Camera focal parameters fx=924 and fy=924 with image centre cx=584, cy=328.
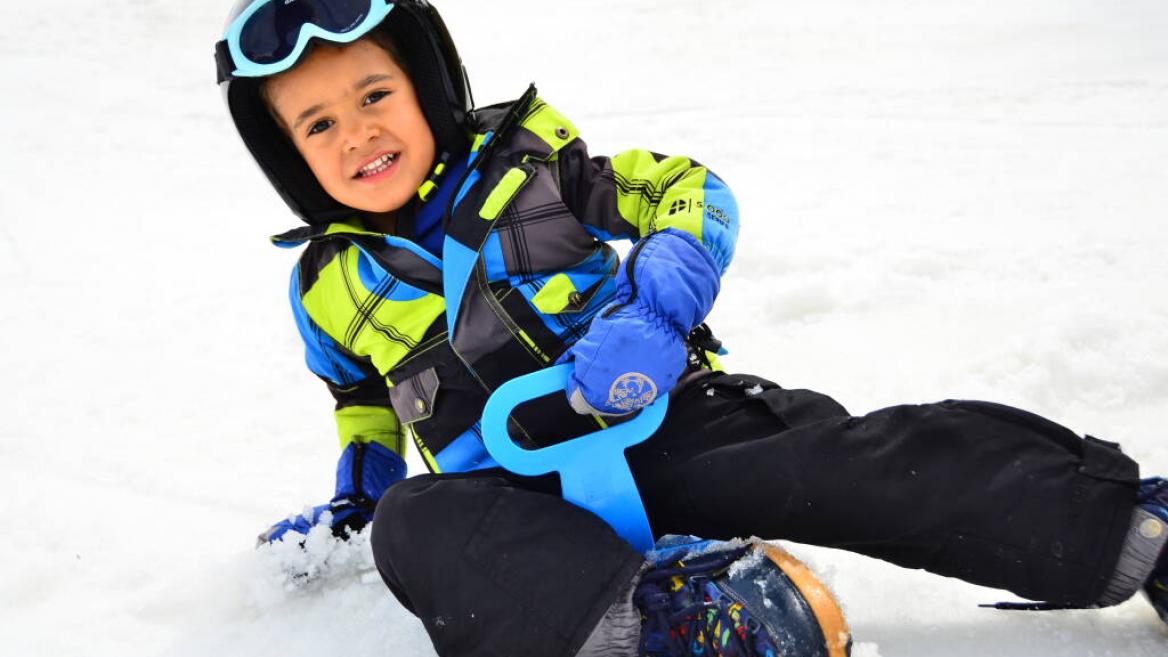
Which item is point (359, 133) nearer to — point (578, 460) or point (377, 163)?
point (377, 163)

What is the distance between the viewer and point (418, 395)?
1.40 m

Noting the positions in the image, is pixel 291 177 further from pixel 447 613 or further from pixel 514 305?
pixel 447 613

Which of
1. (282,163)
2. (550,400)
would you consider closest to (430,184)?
(282,163)

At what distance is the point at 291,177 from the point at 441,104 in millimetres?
295

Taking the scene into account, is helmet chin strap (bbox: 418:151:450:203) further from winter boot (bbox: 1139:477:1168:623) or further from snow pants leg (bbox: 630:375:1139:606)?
winter boot (bbox: 1139:477:1168:623)

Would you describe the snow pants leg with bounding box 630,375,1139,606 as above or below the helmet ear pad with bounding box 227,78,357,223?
below

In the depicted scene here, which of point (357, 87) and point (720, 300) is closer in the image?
point (357, 87)

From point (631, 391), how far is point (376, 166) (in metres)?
0.60

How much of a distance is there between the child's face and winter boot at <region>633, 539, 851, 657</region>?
743 mm

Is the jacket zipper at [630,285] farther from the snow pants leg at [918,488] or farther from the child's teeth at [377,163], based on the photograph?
the child's teeth at [377,163]

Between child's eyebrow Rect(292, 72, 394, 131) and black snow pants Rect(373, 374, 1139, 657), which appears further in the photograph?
child's eyebrow Rect(292, 72, 394, 131)

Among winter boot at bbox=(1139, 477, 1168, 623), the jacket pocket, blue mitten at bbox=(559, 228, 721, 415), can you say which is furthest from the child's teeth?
winter boot at bbox=(1139, 477, 1168, 623)

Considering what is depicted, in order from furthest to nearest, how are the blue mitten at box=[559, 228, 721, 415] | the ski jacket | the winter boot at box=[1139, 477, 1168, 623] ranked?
the ski jacket < the blue mitten at box=[559, 228, 721, 415] < the winter boot at box=[1139, 477, 1168, 623]

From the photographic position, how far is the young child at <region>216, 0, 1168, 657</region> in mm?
1073
